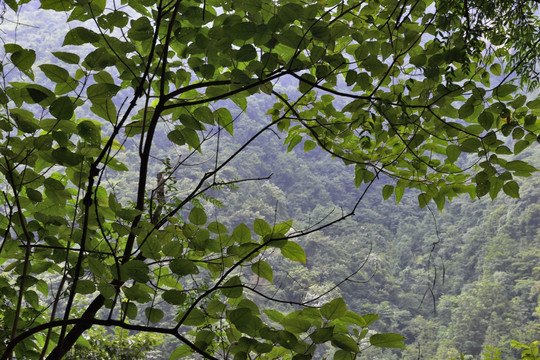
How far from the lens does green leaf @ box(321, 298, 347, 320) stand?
482 mm

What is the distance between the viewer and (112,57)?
0.62 metres

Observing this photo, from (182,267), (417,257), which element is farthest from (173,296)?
(417,257)

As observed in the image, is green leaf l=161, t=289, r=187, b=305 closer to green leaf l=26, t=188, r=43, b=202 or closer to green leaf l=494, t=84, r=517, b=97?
green leaf l=26, t=188, r=43, b=202

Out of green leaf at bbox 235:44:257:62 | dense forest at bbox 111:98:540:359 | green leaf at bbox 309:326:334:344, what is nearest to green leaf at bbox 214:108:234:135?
green leaf at bbox 235:44:257:62

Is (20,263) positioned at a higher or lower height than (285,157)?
lower

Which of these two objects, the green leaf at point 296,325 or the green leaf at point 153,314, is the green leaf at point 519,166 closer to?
the green leaf at point 296,325

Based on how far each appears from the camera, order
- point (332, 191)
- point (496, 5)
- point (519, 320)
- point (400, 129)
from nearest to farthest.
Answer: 1. point (496, 5)
2. point (400, 129)
3. point (519, 320)
4. point (332, 191)

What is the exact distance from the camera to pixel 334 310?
0.48 metres

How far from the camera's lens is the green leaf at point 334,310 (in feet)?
1.58

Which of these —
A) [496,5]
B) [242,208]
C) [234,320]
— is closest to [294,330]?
[234,320]

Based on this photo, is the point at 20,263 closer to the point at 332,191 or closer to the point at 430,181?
the point at 430,181

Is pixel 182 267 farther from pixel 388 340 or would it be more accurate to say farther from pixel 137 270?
pixel 388 340

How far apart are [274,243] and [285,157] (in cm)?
3141

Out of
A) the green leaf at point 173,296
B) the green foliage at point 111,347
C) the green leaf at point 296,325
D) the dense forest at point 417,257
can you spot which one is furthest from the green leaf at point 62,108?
the dense forest at point 417,257
